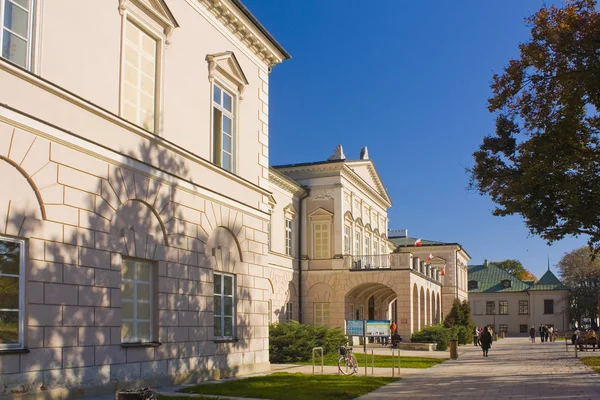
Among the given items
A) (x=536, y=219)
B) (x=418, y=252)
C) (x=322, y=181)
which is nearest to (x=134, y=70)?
(x=536, y=219)

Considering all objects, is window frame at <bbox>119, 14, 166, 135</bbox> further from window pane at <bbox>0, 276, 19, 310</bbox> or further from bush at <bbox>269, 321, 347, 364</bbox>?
bush at <bbox>269, 321, 347, 364</bbox>

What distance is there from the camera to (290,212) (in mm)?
42406

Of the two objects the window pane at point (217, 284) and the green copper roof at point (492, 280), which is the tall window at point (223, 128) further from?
the green copper roof at point (492, 280)

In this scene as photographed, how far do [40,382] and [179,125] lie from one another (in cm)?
674

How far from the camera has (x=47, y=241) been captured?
456 inches

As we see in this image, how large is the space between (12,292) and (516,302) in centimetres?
→ 8966

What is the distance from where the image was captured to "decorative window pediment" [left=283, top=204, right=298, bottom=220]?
41.6 m

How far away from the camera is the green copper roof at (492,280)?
94688mm

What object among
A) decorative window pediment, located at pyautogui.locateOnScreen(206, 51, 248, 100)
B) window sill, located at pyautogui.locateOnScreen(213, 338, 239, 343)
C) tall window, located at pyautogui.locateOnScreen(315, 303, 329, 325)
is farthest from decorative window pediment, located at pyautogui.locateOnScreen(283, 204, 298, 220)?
window sill, located at pyautogui.locateOnScreen(213, 338, 239, 343)

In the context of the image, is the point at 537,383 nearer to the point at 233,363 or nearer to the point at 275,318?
the point at 233,363

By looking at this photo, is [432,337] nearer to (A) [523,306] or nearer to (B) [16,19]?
(B) [16,19]

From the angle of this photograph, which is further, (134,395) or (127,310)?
(127,310)

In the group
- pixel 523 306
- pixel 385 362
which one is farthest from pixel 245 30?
pixel 523 306

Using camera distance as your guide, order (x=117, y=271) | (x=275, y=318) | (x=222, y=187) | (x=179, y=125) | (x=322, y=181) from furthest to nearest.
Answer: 1. (x=322, y=181)
2. (x=275, y=318)
3. (x=222, y=187)
4. (x=179, y=125)
5. (x=117, y=271)
